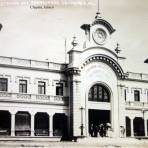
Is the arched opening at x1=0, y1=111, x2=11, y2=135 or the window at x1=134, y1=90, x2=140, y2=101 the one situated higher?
the window at x1=134, y1=90, x2=140, y2=101

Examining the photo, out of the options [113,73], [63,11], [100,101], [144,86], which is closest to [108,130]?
[100,101]

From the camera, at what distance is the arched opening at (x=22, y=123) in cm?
2349

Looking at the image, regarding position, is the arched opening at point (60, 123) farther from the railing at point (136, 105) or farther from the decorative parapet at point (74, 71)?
the railing at point (136, 105)

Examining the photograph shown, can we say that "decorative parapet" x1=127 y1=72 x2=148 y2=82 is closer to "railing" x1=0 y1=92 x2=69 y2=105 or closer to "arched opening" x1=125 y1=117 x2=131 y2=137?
"arched opening" x1=125 y1=117 x2=131 y2=137

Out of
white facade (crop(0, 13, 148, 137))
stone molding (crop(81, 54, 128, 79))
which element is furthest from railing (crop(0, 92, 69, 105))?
stone molding (crop(81, 54, 128, 79))

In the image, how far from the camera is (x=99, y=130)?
25219 millimetres

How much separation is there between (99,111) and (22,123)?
17.6 ft

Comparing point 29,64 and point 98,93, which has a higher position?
point 29,64

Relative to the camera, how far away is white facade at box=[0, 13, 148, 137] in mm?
23703

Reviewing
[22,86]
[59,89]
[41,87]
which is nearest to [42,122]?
[41,87]

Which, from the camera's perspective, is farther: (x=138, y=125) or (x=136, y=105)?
(x=138, y=125)

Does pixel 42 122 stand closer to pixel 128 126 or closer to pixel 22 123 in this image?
pixel 22 123

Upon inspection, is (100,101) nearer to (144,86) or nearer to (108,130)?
(108,130)

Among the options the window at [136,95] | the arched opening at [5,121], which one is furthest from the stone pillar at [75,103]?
the window at [136,95]
